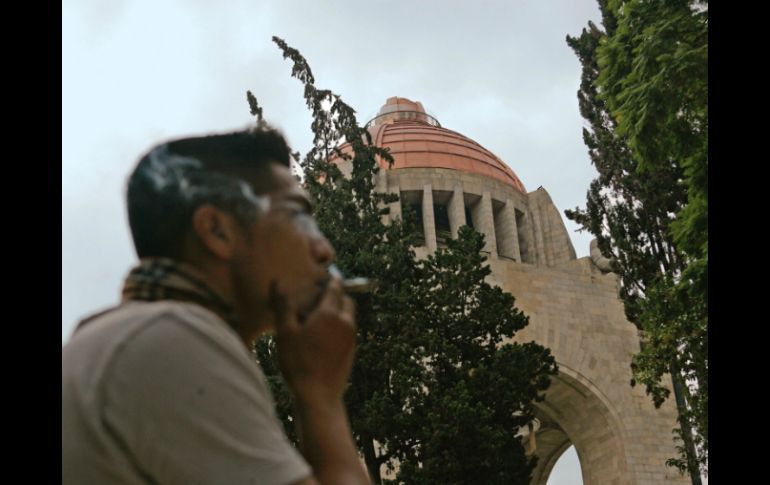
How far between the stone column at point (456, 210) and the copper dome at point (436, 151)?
45.9 inches

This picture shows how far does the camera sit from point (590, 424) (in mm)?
18984

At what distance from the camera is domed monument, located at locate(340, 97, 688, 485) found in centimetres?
1828

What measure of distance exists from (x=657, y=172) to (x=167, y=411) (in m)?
12.8

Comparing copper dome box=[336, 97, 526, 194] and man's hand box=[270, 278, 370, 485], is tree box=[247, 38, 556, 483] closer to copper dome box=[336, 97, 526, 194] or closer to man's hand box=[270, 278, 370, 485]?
man's hand box=[270, 278, 370, 485]

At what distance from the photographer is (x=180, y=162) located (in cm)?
128

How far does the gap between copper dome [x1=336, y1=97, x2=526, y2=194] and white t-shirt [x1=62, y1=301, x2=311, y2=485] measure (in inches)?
924

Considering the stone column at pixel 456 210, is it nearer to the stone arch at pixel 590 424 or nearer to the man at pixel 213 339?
the stone arch at pixel 590 424

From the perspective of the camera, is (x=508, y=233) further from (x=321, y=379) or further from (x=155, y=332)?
(x=155, y=332)

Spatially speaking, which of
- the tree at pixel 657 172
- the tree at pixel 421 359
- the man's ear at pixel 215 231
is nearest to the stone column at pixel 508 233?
the tree at pixel 657 172

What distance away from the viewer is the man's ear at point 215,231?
1.22 m
